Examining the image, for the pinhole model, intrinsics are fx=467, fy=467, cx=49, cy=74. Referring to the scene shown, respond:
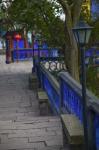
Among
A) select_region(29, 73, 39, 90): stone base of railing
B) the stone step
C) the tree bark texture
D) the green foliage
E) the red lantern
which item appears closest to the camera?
the stone step

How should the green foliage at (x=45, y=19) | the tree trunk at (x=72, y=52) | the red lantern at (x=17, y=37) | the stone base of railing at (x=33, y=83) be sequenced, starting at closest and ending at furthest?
the tree trunk at (x=72, y=52) < the green foliage at (x=45, y=19) < the stone base of railing at (x=33, y=83) < the red lantern at (x=17, y=37)

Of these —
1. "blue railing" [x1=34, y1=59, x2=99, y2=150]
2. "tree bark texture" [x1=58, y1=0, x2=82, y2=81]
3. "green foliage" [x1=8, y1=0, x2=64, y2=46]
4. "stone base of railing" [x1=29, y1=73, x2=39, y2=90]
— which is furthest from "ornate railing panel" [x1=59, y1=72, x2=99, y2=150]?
"stone base of railing" [x1=29, y1=73, x2=39, y2=90]

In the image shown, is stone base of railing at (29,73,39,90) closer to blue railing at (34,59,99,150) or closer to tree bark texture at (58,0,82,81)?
tree bark texture at (58,0,82,81)

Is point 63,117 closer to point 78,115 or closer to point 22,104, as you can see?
point 78,115

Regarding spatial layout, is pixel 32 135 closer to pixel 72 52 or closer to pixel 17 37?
pixel 72 52

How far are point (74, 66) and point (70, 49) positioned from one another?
1.97 ft

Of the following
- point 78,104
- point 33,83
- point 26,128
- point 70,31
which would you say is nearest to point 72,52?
point 70,31

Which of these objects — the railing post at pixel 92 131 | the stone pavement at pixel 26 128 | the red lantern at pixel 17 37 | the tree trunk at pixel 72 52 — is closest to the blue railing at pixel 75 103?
the railing post at pixel 92 131

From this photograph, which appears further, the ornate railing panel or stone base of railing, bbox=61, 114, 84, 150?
stone base of railing, bbox=61, 114, 84, 150

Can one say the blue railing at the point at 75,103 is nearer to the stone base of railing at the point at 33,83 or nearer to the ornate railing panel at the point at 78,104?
the ornate railing panel at the point at 78,104

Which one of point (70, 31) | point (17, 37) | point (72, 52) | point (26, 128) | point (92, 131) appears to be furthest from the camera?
point (17, 37)

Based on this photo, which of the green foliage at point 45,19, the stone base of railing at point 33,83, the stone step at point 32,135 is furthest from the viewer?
the stone base of railing at point 33,83

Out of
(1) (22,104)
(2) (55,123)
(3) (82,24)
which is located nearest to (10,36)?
(1) (22,104)

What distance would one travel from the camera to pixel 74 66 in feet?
50.6
